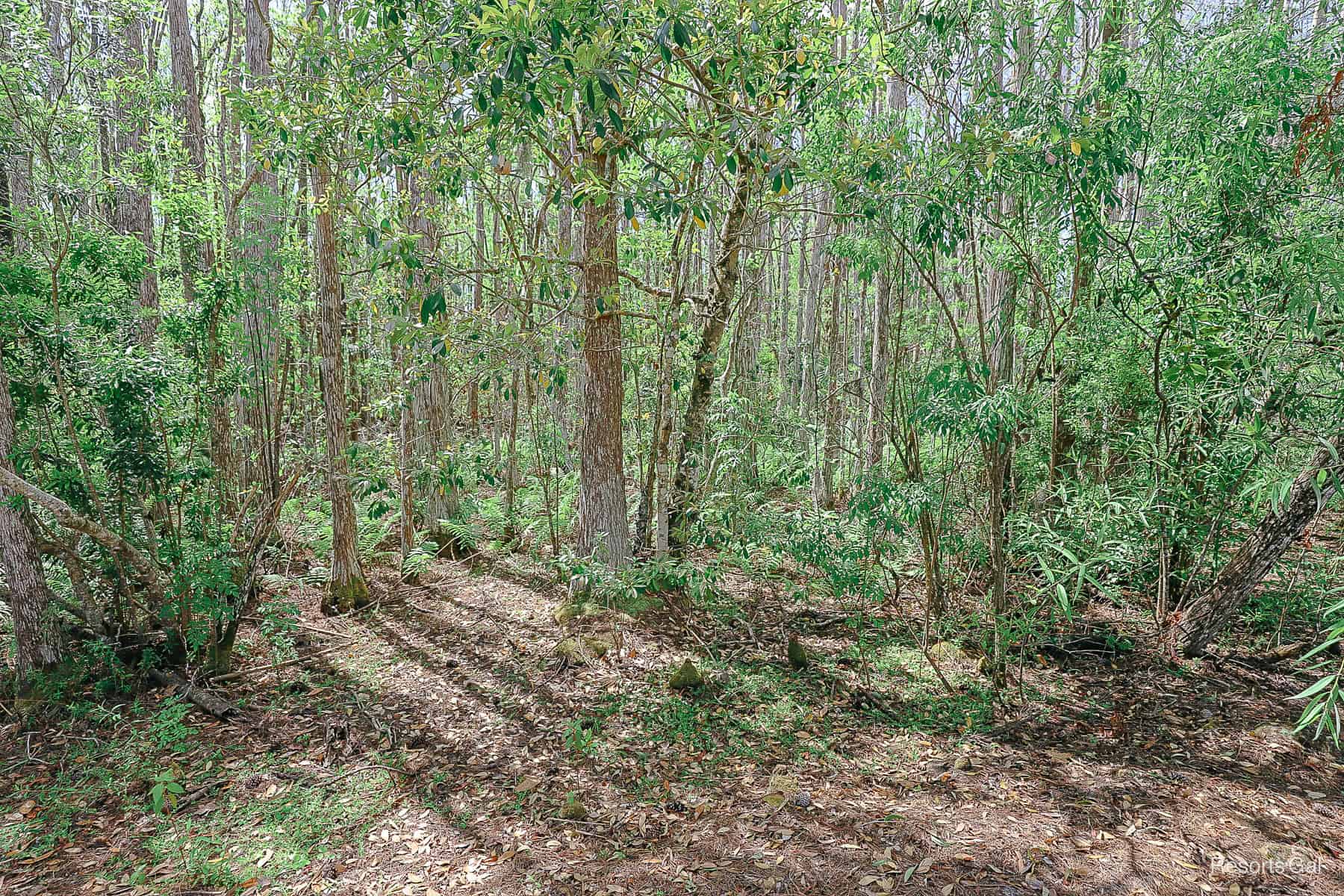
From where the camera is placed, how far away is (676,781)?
3.72m

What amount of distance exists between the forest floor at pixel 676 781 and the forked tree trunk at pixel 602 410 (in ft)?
2.88

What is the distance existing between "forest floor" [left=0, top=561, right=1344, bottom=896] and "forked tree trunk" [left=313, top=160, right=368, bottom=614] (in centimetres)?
112

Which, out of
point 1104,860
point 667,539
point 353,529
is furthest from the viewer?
point 353,529

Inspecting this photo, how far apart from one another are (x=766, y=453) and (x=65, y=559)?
693 centimetres

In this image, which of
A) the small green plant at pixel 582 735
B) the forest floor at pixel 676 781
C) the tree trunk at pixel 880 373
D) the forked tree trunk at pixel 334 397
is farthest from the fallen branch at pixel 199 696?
the tree trunk at pixel 880 373

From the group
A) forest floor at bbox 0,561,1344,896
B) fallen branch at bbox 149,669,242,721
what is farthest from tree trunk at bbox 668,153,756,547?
fallen branch at bbox 149,669,242,721

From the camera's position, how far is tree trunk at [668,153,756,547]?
209 inches

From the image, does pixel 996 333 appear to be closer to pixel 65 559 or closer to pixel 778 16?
pixel 778 16

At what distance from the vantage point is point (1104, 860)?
2799 mm

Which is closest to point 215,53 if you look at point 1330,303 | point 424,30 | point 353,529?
point 353,529

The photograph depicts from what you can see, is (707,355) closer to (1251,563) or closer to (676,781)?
(676,781)

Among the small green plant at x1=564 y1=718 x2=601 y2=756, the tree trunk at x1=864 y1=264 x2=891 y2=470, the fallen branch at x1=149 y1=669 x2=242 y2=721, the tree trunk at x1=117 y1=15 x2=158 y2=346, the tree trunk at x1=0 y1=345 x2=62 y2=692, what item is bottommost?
the small green plant at x1=564 y1=718 x2=601 y2=756

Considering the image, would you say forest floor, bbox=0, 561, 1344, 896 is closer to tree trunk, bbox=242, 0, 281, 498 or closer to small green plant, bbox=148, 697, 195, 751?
small green plant, bbox=148, 697, 195, 751

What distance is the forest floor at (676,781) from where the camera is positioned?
2924 mm
